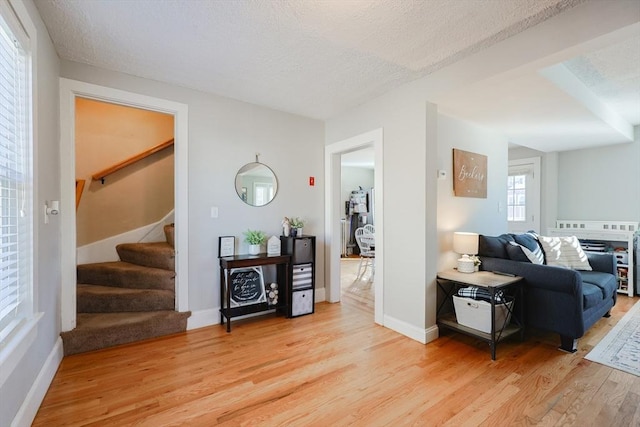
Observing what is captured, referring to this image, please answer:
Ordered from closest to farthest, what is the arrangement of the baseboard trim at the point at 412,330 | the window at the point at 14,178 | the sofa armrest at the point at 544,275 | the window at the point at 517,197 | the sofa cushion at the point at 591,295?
the window at the point at 14,178
the sofa armrest at the point at 544,275
the sofa cushion at the point at 591,295
the baseboard trim at the point at 412,330
the window at the point at 517,197

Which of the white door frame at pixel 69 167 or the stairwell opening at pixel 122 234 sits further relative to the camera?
the stairwell opening at pixel 122 234

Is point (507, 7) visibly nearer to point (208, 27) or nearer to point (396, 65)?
point (396, 65)

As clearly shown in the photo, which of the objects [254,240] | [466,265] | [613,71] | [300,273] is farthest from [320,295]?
[613,71]

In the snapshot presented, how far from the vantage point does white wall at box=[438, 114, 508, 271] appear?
3.08 meters

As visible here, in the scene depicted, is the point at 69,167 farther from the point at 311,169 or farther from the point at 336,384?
the point at 336,384

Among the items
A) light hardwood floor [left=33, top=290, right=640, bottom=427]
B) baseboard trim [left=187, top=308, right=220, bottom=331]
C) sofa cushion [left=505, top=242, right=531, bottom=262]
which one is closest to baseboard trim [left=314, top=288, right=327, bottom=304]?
light hardwood floor [left=33, top=290, right=640, bottom=427]

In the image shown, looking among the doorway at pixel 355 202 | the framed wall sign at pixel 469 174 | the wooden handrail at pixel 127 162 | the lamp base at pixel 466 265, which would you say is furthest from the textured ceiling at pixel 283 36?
the doorway at pixel 355 202

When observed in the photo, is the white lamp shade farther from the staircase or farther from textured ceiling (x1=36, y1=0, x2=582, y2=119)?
the staircase

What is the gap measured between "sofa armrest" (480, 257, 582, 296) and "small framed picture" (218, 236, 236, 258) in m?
2.64

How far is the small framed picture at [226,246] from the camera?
10.3 feet

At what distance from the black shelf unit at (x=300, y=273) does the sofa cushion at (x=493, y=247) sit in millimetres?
1780

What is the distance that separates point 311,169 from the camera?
386cm

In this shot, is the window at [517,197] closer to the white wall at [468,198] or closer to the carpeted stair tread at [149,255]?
the white wall at [468,198]

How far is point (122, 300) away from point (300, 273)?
1775mm
